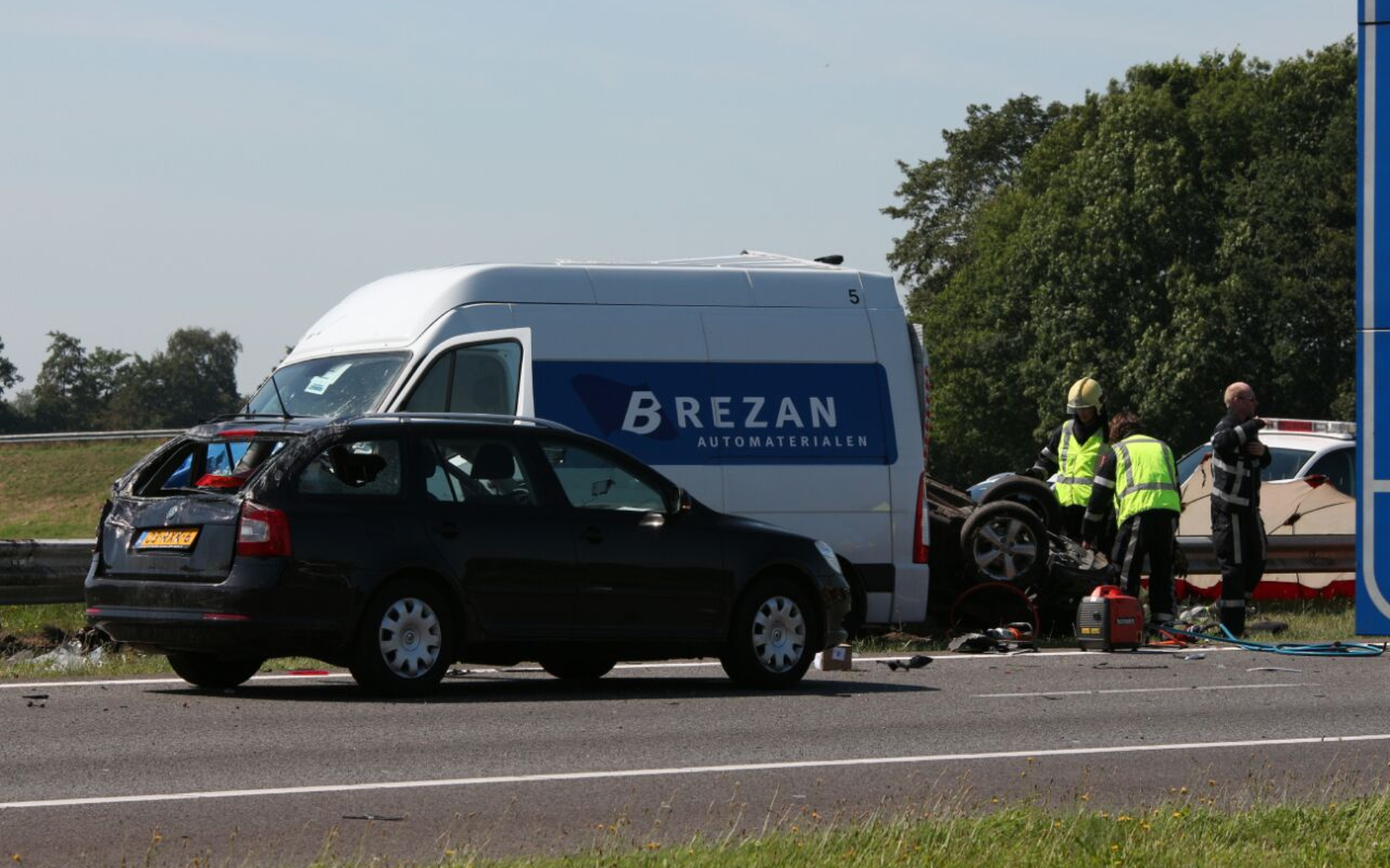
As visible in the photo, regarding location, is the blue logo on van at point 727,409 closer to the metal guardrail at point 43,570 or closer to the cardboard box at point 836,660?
the cardboard box at point 836,660

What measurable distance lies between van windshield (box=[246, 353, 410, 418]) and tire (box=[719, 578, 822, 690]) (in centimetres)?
329

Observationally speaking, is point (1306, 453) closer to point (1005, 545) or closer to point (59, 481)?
point (1005, 545)

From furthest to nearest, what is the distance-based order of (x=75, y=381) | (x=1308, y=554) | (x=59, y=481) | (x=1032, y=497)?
(x=75, y=381), (x=59, y=481), (x=1308, y=554), (x=1032, y=497)

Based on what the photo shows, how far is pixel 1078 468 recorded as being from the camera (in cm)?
1867

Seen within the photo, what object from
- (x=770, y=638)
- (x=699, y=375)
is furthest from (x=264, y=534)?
(x=699, y=375)

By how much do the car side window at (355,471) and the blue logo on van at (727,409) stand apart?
3138mm

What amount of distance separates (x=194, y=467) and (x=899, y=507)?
19.8ft

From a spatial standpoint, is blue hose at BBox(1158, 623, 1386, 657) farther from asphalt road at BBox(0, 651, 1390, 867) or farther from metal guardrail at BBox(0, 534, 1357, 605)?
metal guardrail at BBox(0, 534, 1357, 605)

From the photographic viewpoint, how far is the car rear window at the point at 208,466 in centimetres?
1177

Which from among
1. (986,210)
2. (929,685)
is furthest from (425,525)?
(986,210)

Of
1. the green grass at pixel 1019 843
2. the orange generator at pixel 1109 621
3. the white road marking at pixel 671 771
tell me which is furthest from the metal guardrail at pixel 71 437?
the green grass at pixel 1019 843

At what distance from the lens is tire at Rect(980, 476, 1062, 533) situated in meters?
17.8

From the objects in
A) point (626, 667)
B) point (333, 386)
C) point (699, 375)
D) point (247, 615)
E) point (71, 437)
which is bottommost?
point (626, 667)

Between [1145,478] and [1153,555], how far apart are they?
2.10ft
